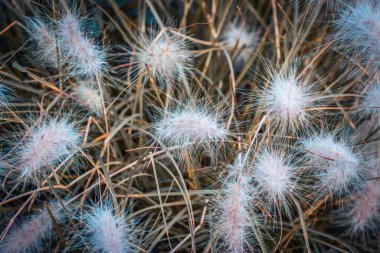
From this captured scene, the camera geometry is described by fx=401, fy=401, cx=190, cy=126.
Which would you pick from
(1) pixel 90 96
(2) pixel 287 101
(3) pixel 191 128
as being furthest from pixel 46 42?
(2) pixel 287 101

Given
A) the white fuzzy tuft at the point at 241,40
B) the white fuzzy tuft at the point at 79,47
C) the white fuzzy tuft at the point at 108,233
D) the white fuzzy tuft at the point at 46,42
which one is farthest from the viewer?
the white fuzzy tuft at the point at 241,40

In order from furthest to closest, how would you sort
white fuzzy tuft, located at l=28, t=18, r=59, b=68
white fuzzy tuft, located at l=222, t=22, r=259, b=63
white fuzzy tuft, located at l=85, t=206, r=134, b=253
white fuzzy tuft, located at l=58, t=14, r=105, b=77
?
white fuzzy tuft, located at l=222, t=22, r=259, b=63 < white fuzzy tuft, located at l=28, t=18, r=59, b=68 < white fuzzy tuft, located at l=58, t=14, r=105, b=77 < white fuzzy tuft, located at l=85, t=206, r=134, b=253

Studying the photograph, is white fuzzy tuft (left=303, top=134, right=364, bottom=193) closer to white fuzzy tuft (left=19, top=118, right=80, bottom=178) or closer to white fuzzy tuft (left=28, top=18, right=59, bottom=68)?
white fuzzy tuft (left=19, top=118, right=80, bottom=178)

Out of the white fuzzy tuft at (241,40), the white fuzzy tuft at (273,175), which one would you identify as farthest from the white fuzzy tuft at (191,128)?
the white fuzzy tuft at (241,40)

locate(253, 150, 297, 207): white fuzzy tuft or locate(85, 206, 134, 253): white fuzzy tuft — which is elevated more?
locate(253, 150, 297, 207): white fuzzy tuft

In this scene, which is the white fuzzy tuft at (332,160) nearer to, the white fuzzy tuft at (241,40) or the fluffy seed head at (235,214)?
the fluffy seed head at (235,214)

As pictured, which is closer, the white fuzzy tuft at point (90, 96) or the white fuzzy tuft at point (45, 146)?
the white fuzzy tuft at point (45, 146)

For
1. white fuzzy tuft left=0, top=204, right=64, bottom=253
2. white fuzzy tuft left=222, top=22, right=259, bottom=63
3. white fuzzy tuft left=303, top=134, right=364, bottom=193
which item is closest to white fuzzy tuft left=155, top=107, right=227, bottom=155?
white fuzzy tuft left=303, top=134, right=364, bottom=193

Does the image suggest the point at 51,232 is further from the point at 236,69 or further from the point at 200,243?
→ the point at 236,69
